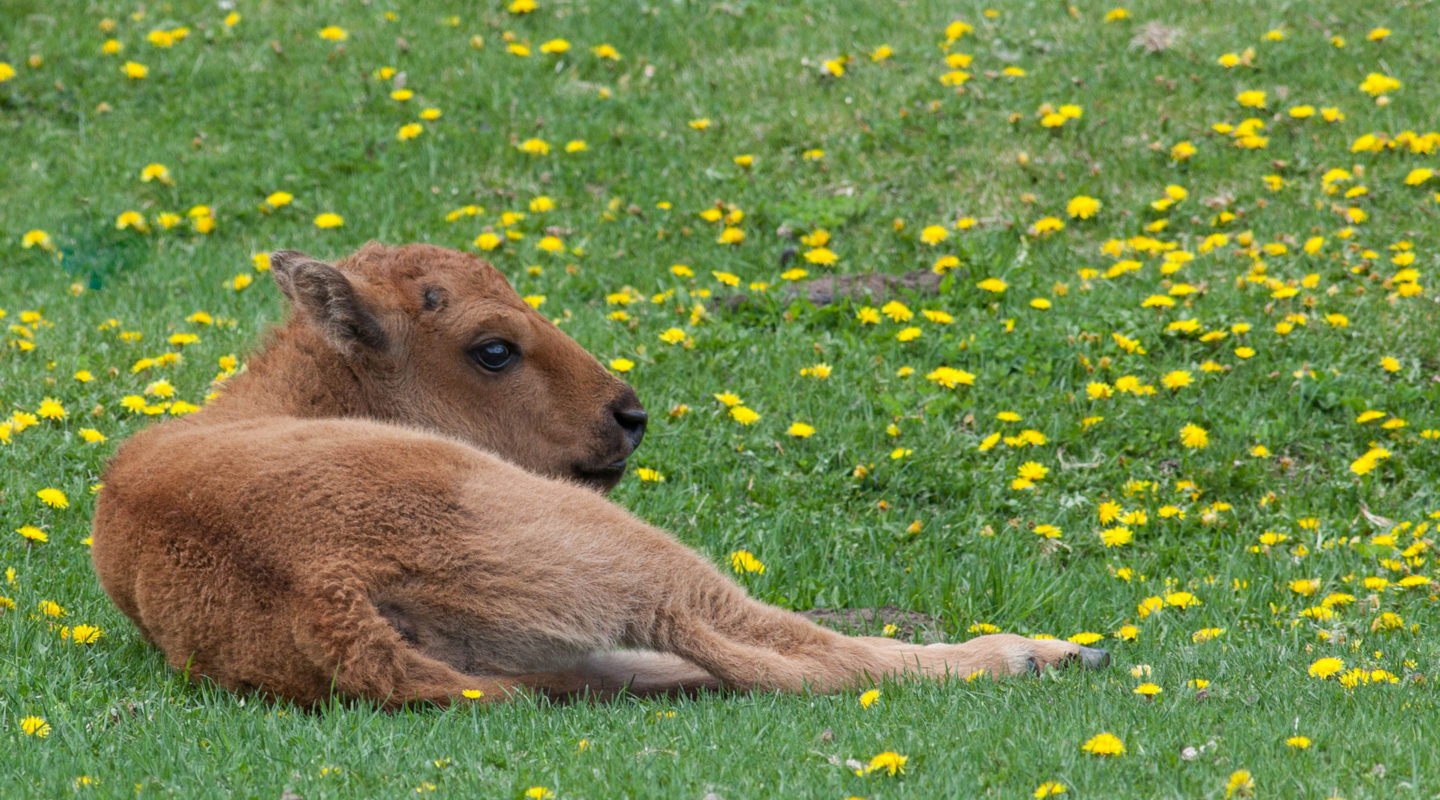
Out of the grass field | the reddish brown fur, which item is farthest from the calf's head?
the grass field

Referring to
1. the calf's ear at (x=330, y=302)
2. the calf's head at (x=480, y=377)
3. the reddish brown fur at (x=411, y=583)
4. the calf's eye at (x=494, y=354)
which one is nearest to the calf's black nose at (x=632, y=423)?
the calf's head at (x=480, y=377)

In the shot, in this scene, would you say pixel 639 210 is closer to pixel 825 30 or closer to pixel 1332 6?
pixel 825 30

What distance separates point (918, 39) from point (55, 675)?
9.42 m

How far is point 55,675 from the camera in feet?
15.6

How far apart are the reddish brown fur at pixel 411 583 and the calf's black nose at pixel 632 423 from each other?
72 cm

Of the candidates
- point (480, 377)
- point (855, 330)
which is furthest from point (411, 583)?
point (855, 330)

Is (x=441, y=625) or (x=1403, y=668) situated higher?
(x=441, y=625)

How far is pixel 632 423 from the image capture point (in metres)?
5.70

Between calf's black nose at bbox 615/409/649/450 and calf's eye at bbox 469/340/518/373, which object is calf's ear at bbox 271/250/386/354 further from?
calf's black nose at bbox 615/409/649/450

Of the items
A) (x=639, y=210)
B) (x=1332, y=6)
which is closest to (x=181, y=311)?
(x=639, y=210)

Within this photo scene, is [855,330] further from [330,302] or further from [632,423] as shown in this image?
[330,302]

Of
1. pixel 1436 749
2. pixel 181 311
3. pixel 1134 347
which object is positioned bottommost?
pixel 181 311

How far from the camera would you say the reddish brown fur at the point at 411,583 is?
4.18m

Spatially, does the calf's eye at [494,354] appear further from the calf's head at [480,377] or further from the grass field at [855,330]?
the grass field at [855,330]
